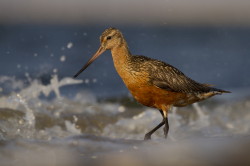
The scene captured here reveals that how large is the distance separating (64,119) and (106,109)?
1.64 meters

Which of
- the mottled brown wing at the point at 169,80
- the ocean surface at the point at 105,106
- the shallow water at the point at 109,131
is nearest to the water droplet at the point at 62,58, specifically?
the ocean surface at the point at 105,106

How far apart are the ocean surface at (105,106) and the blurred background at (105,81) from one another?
2cm

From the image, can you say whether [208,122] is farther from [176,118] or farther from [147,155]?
[147,155]

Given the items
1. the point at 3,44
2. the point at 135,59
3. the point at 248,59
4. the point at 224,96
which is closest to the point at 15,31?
the point at 3,44

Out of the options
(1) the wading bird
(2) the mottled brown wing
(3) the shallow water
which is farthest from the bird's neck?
(3) the shallow water

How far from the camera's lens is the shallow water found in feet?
25.2

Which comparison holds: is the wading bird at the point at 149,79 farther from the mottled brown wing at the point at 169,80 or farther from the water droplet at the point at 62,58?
the water droplet at the point at 62,58

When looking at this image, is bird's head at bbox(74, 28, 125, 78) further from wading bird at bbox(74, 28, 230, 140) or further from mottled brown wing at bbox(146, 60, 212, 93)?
mottled brown wing at bbox(146, 60, 212, 93)

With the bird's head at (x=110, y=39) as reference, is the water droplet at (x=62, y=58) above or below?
above

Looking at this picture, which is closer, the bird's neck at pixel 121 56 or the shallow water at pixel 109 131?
the shallow water at pixel 109 131

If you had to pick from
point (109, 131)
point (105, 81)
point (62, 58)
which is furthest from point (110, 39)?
point (62, 58)

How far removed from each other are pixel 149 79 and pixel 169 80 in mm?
458

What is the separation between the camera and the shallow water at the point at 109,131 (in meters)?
7.68

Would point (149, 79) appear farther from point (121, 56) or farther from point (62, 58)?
point (62, 58)
